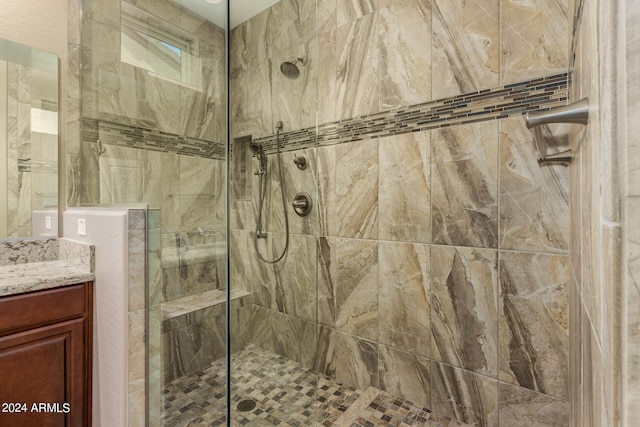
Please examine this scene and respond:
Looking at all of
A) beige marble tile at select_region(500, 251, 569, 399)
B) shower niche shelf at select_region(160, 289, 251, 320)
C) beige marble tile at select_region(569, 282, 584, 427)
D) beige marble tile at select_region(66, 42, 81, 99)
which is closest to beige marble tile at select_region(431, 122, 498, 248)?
beige marble tile at select_region(500, 251, 569, 399)

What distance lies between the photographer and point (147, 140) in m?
1.44

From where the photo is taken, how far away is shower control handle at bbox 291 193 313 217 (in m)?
1.56

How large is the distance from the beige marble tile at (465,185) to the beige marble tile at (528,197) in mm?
43

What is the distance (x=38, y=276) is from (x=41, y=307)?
0.49 ft

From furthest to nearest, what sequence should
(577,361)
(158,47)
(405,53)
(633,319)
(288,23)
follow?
1. (405,53)
2. (288,23)
3. (158,47)
4. (577,361)
5. (633,319)

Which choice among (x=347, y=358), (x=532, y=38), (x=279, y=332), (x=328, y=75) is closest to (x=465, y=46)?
(x=532, y=38)

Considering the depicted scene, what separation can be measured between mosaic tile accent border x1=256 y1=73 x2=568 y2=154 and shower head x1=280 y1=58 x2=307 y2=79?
0.91ft

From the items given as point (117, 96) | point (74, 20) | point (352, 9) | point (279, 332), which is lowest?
point (279, 332)

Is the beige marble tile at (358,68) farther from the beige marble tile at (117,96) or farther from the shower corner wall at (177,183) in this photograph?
the beige marble tile at (117,96)

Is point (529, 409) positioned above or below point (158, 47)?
below

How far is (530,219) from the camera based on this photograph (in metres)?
1.39

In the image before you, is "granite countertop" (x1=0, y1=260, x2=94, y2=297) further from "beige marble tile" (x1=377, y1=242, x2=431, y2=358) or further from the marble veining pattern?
"beige marble tile" (x1=377, y1=242, x2=431, y2=358)

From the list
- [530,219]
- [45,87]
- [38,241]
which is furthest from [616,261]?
[45,87]

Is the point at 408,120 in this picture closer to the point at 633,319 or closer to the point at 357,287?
the point at 357,287
